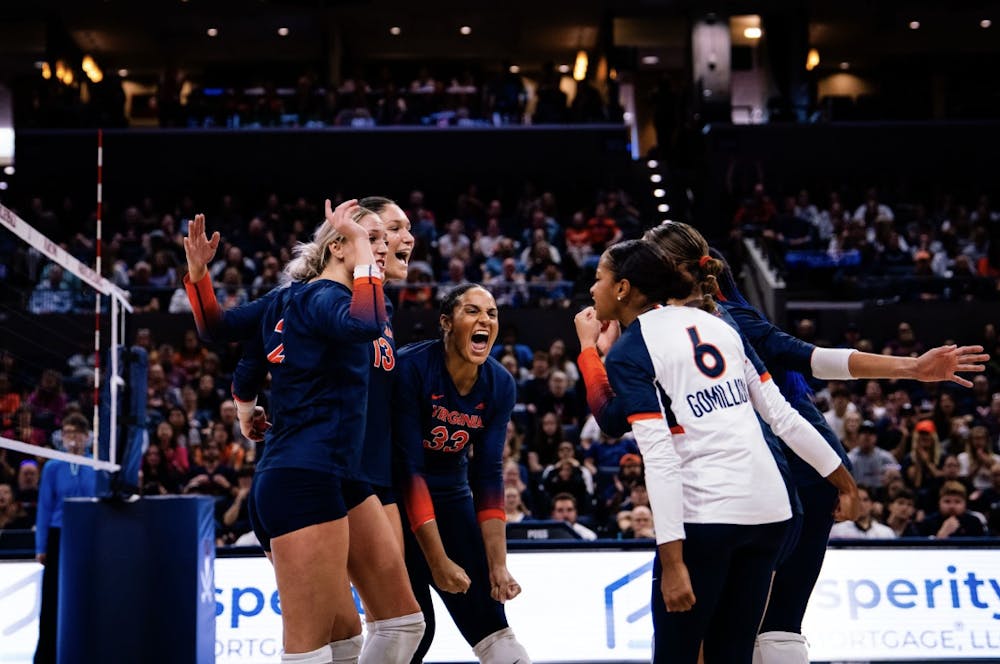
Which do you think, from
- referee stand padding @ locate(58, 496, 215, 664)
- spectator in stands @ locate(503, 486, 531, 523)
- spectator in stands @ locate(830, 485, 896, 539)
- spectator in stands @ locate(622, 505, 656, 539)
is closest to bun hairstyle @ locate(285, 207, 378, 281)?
referee stand padding @ locate(58, 496, 215, 664)

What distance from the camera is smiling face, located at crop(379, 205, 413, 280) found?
460 cm

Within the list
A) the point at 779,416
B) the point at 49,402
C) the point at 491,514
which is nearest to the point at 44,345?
the point at 49,402

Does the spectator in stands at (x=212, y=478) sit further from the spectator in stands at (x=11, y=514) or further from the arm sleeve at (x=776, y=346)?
the arm sleeve at (x=776, y=346)

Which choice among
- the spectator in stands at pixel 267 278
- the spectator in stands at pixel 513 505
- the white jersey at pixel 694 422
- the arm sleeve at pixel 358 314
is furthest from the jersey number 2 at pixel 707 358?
the spectator in stands at pixel 267 278

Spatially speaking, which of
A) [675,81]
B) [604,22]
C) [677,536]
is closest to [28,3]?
[604,22]

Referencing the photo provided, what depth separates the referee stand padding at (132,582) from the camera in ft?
18.3

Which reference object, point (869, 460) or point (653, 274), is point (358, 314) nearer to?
point (653, 274)

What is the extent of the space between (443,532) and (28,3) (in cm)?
2433

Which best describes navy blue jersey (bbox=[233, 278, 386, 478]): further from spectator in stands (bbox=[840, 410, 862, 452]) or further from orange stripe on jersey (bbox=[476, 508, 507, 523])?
spectator in stands (bbox=[840, 410, 862, 452])

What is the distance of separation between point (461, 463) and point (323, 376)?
3.58 ft

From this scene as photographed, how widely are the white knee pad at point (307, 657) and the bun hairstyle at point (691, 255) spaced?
5.30 ft

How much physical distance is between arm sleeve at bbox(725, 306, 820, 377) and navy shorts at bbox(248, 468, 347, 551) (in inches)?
62.8

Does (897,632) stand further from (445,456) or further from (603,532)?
(445,456)

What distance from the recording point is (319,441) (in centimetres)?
395
